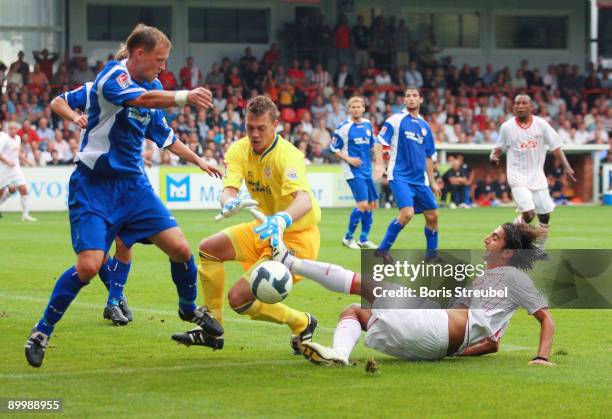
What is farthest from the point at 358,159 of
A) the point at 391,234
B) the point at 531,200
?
the point at 391,234

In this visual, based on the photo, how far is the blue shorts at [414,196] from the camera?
1612cm

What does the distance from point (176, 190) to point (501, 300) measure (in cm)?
2279

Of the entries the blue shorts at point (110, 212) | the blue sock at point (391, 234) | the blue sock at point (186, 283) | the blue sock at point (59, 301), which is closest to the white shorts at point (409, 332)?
the blue sock at point (186, 283)

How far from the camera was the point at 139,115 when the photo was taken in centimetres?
809

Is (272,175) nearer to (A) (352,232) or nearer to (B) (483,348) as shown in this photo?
(B) (483,348)

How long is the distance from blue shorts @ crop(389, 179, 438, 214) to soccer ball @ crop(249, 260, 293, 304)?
863 cm

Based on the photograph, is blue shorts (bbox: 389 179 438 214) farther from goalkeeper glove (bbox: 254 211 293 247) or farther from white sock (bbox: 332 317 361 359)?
goalkeeper glove (bbox: 254 211 293 247)

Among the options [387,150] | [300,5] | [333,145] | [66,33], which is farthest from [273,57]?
[387,150]

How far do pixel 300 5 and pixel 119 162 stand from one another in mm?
33503

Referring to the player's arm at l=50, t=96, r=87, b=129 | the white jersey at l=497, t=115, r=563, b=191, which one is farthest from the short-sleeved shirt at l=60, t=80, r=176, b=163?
the white jersey at l=497, t=115, r=563, b=191

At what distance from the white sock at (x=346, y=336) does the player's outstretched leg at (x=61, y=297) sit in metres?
1.65

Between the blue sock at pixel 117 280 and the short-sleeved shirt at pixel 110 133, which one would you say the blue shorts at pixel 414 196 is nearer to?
the blue sock at pixel 117 280

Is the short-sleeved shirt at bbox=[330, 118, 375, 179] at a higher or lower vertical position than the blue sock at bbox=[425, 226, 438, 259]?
higher

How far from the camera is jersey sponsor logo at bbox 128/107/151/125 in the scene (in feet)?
26.3
